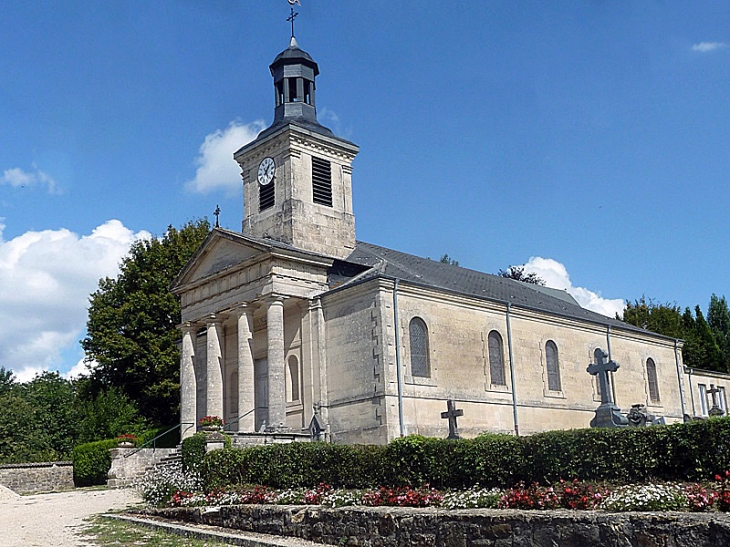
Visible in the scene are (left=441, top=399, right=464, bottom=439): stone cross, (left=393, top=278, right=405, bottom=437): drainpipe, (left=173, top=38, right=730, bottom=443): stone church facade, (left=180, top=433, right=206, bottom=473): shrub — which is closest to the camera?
(left=180, top=433, right=206, bottom=473): shrub

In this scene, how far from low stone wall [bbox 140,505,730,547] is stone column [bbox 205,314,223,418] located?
16.6 meters

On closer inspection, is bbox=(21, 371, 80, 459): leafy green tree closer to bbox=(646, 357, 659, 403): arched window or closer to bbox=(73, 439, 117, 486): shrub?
bbox=(73, 439, 117, 486): shrub

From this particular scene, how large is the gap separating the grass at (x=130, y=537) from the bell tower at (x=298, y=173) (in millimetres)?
16866

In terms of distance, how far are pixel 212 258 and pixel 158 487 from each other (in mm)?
14812

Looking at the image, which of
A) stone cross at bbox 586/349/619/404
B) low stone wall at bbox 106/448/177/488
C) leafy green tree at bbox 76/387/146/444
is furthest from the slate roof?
leafy green tree at bbox 76/387/146/444

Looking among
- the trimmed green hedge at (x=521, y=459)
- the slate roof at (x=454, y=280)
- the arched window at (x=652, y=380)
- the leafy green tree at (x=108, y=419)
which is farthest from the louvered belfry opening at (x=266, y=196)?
the arched window at (x=652, y=380)

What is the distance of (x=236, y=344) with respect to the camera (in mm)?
33781

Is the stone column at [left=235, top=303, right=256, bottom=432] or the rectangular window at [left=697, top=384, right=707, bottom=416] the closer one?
the stone column at [left=235, top=303, right=256, bottom=432]

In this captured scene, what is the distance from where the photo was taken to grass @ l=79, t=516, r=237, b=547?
13.4 metres

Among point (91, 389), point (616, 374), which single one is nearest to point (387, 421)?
point (616, 374)

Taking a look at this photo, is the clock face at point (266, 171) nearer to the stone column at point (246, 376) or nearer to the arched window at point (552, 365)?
the stone column at point (246, 376)

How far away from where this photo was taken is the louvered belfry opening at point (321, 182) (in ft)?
109

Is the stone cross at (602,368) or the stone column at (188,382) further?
the stone column at (188,382)

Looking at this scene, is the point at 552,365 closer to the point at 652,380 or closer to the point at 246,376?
the point at 652,380
